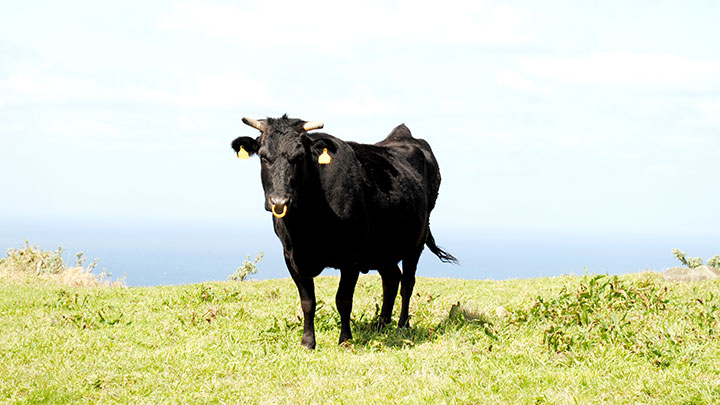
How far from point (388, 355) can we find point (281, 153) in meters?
2.97

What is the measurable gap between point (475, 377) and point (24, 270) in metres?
20.0

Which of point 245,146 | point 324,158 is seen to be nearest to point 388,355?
point 324,158

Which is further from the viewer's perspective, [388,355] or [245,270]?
[245,270]

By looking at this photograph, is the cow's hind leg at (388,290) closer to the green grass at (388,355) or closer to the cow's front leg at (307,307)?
the green grass at (388,355)

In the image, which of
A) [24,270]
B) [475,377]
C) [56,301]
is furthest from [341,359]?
[24,270]

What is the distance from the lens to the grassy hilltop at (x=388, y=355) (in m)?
6.98

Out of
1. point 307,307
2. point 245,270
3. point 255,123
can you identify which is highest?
point 255,123

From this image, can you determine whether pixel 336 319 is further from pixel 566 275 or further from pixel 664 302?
pixel 566 275

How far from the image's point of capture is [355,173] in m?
9.53

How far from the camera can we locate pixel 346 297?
30.9 feet

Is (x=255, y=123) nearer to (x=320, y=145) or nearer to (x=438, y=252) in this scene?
(x=320, y=145)

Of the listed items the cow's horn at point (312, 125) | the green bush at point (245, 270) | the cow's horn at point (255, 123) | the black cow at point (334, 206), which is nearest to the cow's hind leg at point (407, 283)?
the black cow at point (334, 206)

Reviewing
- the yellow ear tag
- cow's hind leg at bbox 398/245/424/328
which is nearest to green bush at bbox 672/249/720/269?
cow's hind leg at bbox 398/245/424/328

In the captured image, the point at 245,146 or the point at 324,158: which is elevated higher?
the point at 245,146
